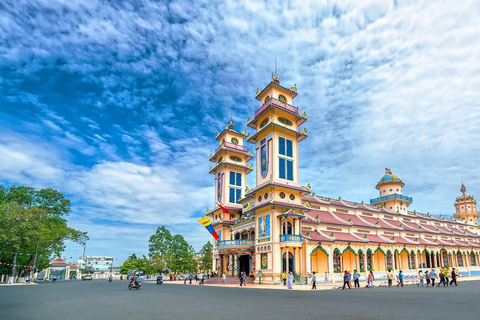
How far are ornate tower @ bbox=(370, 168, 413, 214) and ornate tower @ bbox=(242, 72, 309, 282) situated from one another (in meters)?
32.7

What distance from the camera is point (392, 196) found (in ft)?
209

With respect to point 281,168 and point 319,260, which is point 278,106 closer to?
point 281,168

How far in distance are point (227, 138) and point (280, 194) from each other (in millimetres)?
20049

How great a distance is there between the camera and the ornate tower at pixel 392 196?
2515 inches

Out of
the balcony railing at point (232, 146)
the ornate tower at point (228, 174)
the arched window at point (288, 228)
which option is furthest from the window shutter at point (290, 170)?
the balcony railing at point (232, 146)

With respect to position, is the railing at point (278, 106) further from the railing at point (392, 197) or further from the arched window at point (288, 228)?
the railing at point (392, 197)

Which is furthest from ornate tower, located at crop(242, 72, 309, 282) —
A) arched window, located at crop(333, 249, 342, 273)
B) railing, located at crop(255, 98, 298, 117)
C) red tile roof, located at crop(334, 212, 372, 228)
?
red tile roof, located at crop(334, 212, 372, 228)

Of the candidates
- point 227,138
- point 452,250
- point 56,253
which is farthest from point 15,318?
point 452,250

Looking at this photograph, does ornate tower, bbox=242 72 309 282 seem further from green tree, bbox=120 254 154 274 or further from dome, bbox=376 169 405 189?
green tree, bbox=120 254 154 274

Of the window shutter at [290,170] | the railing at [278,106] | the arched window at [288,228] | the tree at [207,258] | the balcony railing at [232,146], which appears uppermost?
the railing at [278,106]

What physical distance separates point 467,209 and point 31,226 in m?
98.5

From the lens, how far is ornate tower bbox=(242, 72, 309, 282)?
36.4 metres

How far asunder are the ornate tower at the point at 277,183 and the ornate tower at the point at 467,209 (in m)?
68.1

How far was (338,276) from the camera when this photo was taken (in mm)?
39375
